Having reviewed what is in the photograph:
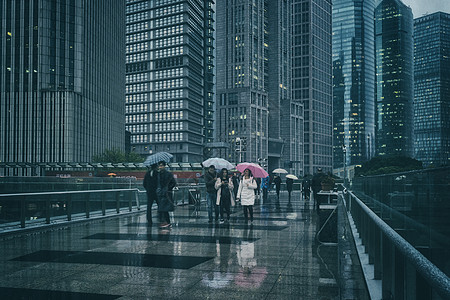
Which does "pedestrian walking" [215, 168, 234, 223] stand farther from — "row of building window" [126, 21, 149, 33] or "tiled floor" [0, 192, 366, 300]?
"row of building window" [126, 21, 149, 33]

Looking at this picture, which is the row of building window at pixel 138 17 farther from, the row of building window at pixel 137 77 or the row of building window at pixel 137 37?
the row of building window at pixel 137 77

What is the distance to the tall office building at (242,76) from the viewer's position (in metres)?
136

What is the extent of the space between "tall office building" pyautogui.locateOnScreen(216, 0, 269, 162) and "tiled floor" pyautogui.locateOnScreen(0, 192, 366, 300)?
122m

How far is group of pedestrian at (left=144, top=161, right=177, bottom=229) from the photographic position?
12.8 m

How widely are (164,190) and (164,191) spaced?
0.04 meters

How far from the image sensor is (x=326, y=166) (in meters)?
166

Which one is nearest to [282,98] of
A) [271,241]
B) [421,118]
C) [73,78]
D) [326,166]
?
[326,166]

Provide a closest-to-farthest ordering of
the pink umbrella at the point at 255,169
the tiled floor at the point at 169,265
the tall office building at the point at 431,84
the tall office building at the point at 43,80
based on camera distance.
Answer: the tiled floor at the point at 169,265 → the pink umbrella at the point at 255,169 → the tall office building at the point at 43,80 → the tall office building at the point at 431,84

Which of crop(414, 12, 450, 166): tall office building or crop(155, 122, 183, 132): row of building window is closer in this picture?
crop(155, 122, 183, 132): row of building window

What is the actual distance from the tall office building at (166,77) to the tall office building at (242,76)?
10.5 metres

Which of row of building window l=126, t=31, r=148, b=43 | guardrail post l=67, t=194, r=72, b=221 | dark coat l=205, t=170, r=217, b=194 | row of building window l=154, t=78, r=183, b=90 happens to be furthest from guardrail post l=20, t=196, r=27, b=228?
row of building window l=126, t=31, r=148, b=43

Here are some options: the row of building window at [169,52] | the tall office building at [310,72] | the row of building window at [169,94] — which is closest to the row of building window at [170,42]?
the row of building window at [169,52]

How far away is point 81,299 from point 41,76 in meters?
83.8

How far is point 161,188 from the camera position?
13031 millimetres
